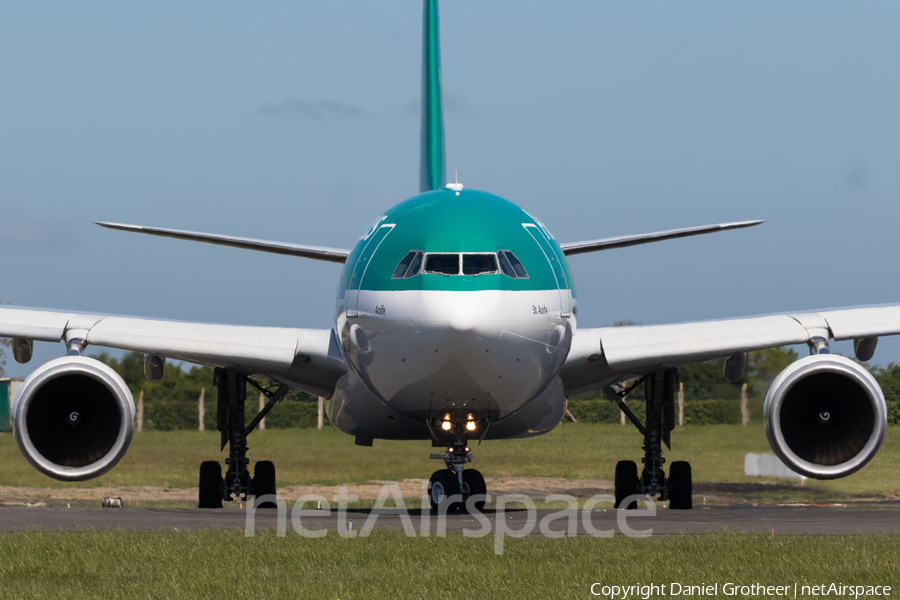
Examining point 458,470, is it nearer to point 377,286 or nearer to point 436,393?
point 436,393

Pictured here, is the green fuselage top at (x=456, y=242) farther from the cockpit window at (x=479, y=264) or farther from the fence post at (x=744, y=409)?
the fence post at (x=744, y=409)

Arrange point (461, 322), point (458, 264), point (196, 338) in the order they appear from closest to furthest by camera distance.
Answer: point (461, 322)
point (458, 264)
point (196, 338)

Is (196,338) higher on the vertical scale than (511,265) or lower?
lower

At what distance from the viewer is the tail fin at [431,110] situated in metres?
21.9

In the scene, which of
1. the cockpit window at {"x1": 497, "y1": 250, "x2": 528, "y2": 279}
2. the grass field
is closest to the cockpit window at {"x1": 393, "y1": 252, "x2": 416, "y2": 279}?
the cockpit window at {"x1": 497, "y1": 250, "x2": 528, "y2": 279}

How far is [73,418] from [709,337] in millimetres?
7876

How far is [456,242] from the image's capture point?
A: 14023 millimetres

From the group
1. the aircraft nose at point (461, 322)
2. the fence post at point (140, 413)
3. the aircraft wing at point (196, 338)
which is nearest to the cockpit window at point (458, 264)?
the aircraft nose at point (461, 322)

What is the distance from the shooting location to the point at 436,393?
14.6m

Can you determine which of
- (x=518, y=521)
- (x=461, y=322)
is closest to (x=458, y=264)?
(x=461, y=322)

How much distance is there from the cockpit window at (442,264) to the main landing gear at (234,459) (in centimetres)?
595

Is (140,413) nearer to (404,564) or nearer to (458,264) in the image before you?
(458,264)

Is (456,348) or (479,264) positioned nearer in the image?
(456,348)

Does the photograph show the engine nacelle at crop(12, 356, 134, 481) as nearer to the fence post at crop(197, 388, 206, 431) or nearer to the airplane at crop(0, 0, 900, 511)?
the airplane at crop(0, 0, 900, 511)
